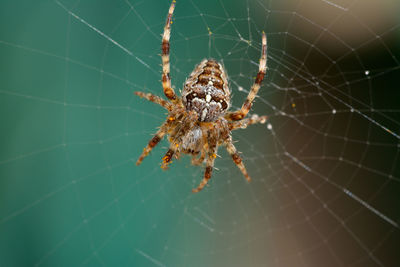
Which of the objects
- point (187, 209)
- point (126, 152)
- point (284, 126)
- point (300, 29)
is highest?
point (300, 29)

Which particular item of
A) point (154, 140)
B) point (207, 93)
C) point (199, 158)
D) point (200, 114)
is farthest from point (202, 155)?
point (207, 93)

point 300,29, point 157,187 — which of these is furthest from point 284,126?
point 157,187

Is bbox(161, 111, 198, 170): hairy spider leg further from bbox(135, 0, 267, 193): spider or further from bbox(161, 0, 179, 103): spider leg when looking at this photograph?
bbox(161, 0, 179, 103): spider leg

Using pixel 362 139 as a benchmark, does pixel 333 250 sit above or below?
below

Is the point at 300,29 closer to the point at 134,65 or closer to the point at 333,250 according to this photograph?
the point at 134,65

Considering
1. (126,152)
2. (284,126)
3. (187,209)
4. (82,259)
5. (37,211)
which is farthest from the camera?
(284,126)

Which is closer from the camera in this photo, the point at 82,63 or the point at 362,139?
the point at 82,63

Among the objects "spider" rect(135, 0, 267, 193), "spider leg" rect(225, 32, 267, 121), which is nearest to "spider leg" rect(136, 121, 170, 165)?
"spider" rect(135, 0, 267, 193)
